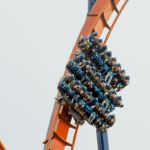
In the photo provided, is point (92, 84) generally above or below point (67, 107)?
above

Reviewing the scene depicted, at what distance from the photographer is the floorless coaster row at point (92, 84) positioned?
13.9m

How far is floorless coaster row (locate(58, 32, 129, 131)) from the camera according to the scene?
45.5 feet

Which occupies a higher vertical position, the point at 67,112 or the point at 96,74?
the point at 96,74

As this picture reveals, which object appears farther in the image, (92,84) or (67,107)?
(67,107)

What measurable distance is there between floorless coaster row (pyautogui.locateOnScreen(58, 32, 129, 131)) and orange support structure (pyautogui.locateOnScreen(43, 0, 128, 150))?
36 centimetres

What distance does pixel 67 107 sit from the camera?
1448cm

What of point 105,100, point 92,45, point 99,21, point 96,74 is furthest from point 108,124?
point 99,21

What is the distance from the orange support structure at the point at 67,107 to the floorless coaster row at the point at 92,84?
356 millimetres

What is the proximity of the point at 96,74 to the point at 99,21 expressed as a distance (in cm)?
267

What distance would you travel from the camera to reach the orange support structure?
1395 cm

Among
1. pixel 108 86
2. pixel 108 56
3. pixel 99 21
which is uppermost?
pixel 99 21

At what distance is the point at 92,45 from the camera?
47.9 ft

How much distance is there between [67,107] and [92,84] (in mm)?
1112

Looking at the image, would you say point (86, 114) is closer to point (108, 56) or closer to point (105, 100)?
point (105, 100)
